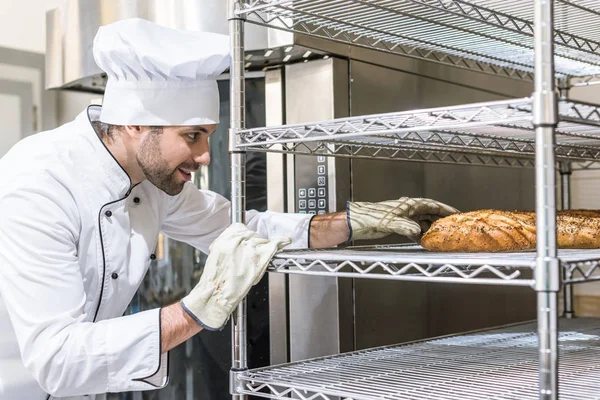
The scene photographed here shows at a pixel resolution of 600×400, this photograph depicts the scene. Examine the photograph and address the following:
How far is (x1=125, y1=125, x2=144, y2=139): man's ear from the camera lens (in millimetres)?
1455

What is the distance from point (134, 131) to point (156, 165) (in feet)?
0.31

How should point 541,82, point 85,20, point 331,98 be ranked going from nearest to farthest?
point 541,82
point 331,98
point 85,20

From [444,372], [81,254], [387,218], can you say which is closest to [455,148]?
[387,218]

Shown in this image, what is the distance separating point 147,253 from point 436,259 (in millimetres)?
755

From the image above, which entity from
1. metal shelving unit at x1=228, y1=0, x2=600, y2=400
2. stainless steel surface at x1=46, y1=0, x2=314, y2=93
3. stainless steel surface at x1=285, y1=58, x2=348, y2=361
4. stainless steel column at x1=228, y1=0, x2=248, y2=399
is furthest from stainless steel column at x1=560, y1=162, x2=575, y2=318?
stainless steel column at x1=228, y1=0, x2=248, y2=399

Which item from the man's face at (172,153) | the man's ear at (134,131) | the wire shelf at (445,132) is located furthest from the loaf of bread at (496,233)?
the man's ear at (134,131)

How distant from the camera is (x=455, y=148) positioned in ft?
4.82

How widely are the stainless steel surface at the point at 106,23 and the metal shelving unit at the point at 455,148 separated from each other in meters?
0.07

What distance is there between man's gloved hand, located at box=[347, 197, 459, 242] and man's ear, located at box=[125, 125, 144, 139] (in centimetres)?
47

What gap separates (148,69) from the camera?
1.36 meters

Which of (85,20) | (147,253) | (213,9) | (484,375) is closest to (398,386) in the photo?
(484,375)

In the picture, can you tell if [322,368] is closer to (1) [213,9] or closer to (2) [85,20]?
(1) [213,9]

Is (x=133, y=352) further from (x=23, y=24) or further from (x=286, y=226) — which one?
(x=23, y=24)

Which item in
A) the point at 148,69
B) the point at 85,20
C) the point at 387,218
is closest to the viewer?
the point at 148,69
